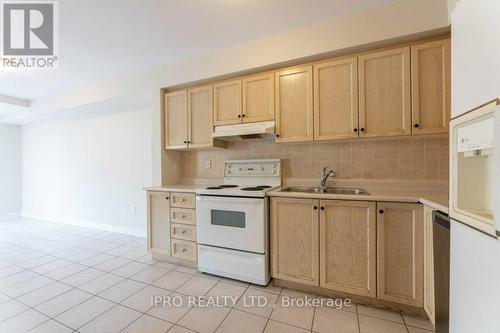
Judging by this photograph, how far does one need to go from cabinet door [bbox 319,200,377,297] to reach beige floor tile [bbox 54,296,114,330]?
181 cm

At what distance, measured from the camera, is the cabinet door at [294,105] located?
84.2 inches

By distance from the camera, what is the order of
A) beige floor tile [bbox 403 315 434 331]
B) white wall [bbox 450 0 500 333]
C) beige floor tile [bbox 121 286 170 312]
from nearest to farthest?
white wall [bbox 450 0 500 333]
beige floor tile [bbox 403 315 434 331]
beige floor tile [bbox 121 286 170 312]

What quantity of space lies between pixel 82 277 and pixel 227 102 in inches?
95.4

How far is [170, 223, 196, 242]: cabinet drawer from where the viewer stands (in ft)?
7.99

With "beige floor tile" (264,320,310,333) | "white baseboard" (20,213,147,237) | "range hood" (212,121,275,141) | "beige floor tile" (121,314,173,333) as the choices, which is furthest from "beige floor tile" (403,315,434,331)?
"white baseboard" (20,213,147,237)

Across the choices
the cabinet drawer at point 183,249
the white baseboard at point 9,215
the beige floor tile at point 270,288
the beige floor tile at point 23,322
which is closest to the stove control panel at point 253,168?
the cabinet drawer at point 183,249

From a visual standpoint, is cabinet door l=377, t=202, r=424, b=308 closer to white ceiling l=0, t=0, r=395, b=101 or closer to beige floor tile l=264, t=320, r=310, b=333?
beige floor tile l=264, t=320, r=310, b=333

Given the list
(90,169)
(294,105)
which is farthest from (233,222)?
(90,169)

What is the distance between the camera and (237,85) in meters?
2.45

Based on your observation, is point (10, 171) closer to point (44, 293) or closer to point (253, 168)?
point (44, 293)

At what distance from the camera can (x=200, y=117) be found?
8.77 feet

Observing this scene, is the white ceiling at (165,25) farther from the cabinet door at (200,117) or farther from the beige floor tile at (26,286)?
the beige floor tile at (26,286)

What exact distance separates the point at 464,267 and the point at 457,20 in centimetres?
102

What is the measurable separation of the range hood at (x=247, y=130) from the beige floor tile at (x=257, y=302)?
1527mm
